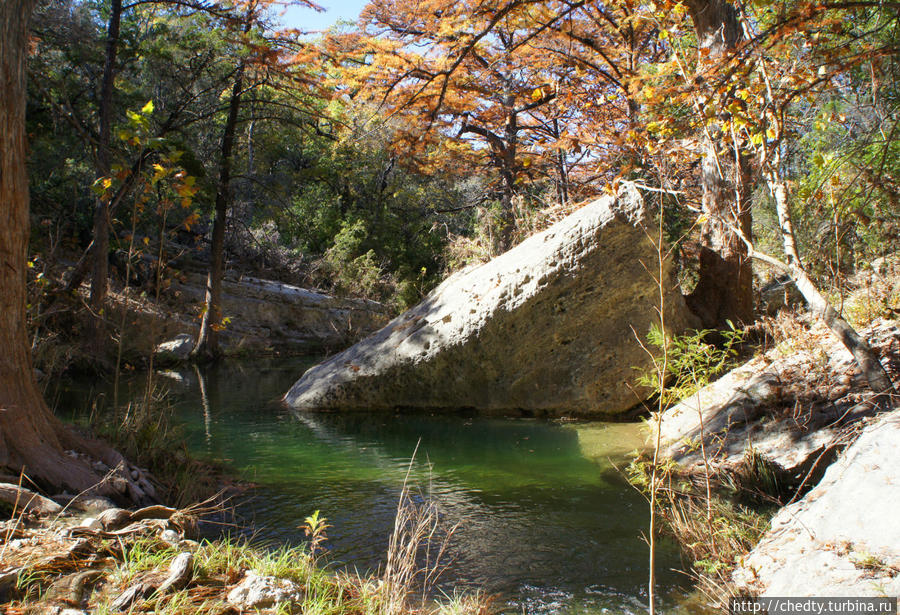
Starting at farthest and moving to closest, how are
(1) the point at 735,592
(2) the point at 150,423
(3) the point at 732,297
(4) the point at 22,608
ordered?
1. (3) the point at 732,297
2. (2) the point at 150,423
3. (1) the point at 735,592
4. (4) the point at 22,608

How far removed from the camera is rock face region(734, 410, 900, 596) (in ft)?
9.26

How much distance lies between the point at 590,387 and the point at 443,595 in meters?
4.98

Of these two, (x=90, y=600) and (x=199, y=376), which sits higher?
(x=199, y=376)

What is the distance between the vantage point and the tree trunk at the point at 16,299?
12.8ft

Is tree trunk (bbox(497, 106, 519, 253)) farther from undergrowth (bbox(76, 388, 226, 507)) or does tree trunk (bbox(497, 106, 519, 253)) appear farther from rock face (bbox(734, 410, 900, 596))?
rock face (bbox(734, 410, 900, 596))

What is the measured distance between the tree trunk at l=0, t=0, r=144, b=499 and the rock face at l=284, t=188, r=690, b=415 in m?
4.82

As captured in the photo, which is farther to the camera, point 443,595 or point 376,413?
point 376,413

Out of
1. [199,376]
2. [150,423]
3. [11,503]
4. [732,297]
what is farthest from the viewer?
[199,376]

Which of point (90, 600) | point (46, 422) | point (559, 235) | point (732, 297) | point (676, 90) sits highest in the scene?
point (676, 90)

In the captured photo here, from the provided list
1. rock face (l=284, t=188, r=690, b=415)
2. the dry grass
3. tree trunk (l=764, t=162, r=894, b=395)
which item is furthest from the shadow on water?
tree trunk (l=764, t=162, r=894, b=395)

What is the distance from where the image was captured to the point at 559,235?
7.86 m

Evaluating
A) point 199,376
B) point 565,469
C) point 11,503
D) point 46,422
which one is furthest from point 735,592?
point 199,376

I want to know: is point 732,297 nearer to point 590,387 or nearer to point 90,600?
point 590,387

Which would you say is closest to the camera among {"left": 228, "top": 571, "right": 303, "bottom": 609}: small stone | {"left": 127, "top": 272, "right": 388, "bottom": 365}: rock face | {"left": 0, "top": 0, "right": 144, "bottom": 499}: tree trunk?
{"left": 228, "top": 571, "right": 303, "bottom": 609}: small stone
